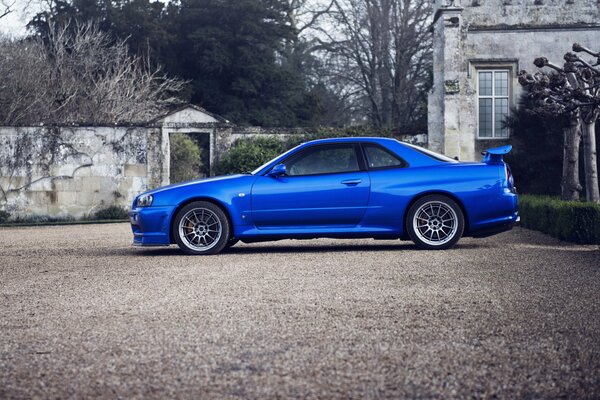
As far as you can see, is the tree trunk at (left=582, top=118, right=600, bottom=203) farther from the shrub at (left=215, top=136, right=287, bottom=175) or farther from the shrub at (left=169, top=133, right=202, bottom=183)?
the shrub at (left=169, top=133, right=202, bottom=183)

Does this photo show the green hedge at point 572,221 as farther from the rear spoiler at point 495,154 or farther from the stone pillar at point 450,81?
the stone pillar at point 450,81

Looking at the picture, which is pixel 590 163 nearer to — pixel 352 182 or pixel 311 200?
pixel 352 182

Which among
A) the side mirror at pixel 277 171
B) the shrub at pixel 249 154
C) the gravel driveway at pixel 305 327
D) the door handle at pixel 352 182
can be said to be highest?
the shrub at pixel 249 154

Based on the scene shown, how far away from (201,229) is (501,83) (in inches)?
674

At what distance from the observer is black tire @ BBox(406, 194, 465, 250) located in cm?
1133

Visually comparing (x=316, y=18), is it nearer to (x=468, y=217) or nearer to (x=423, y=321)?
(x=468, y=217)

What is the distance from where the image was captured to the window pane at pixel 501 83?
26500 millimetres

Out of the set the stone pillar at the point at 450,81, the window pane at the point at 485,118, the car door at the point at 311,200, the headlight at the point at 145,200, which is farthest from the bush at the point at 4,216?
the car door at the point at 311,200

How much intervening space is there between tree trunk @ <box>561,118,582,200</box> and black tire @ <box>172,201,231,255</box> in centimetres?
958

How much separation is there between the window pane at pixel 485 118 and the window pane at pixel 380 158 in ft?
51.3

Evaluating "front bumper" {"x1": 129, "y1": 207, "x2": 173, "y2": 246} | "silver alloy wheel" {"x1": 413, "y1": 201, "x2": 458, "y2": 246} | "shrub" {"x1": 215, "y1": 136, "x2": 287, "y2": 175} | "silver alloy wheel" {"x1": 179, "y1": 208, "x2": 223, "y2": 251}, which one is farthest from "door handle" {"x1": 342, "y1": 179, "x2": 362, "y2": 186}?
"shrub" {"x1": 215, "y1": 136, "x2": 287, "y2": 175}

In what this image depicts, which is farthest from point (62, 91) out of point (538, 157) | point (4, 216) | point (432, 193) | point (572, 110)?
point (432, 193)

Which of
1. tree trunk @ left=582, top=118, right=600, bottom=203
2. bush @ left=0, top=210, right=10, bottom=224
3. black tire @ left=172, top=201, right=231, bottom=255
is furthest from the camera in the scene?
bush @ left=0, top=210, right=10, bottom=224

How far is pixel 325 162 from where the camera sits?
11.6 metres
